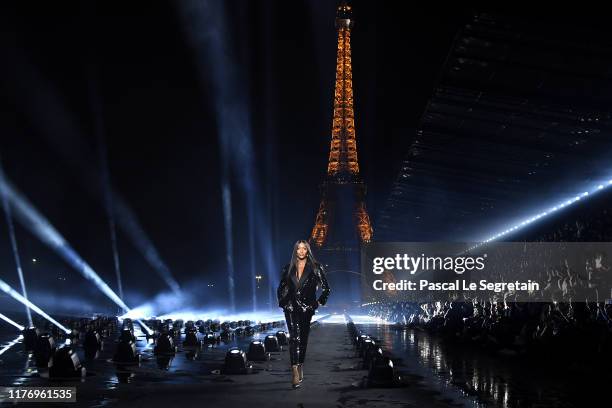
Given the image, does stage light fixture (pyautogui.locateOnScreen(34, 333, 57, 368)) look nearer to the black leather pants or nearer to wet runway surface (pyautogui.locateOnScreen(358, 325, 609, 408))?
the black leather pants

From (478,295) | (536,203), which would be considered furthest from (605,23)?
(478,295)

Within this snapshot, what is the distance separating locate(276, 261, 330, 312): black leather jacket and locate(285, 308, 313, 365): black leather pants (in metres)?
0.12

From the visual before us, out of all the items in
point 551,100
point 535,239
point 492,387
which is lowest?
point 492,387

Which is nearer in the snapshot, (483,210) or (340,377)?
(340,377)

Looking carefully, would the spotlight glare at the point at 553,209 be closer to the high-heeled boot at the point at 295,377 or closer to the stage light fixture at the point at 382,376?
the stage light fixture at the point at 382,376

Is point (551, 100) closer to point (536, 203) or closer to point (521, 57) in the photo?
point (521, 57)

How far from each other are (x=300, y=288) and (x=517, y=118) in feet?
41.6

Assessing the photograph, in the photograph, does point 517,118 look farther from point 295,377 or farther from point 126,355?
point 295,377

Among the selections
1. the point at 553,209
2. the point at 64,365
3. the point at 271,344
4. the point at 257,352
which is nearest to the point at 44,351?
the point at 64,365

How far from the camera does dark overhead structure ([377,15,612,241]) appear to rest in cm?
1756

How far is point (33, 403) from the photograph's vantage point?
32.3ft

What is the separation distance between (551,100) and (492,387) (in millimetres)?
9207

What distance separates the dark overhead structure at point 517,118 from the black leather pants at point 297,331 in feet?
26.0
